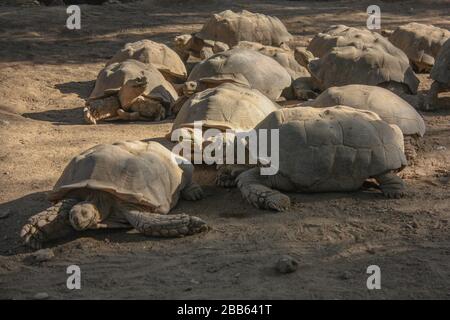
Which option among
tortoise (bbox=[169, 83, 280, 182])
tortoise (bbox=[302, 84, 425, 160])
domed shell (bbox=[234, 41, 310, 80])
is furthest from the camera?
domed shell (bbox=[234, 41, 310, 80])

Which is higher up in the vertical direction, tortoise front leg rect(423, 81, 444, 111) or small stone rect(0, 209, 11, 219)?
tortoise front leg rect(423, 81, 444, 111)

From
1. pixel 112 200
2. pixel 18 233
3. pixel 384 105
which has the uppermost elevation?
pixel 384 105

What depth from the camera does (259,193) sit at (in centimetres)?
508

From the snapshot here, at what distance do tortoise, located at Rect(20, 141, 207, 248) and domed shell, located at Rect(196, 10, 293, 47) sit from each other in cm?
566

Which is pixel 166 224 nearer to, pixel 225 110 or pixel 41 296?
pixel 41 296

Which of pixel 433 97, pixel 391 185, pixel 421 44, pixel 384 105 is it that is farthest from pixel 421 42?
pixel 391 185

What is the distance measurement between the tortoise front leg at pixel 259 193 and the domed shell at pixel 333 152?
19 cm

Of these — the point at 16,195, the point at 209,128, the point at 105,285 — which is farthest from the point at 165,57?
the point at 105,285

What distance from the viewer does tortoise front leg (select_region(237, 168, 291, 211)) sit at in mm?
5020

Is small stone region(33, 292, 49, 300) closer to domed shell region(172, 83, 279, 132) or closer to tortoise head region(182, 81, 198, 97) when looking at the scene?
domed shell region(172, 83, 279, 132)

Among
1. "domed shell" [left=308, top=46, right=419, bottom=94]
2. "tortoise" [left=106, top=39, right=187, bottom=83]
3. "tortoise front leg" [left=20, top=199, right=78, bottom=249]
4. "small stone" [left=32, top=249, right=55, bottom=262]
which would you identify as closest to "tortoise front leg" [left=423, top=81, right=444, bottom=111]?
"domed shell" [left=308, top=46, right=419, bottom=94]

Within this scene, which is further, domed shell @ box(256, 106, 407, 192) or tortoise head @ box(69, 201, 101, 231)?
domed shell @ box(256, 106, 407, 192)

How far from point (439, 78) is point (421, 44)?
1.89 meters

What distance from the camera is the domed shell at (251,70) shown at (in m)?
7.83
